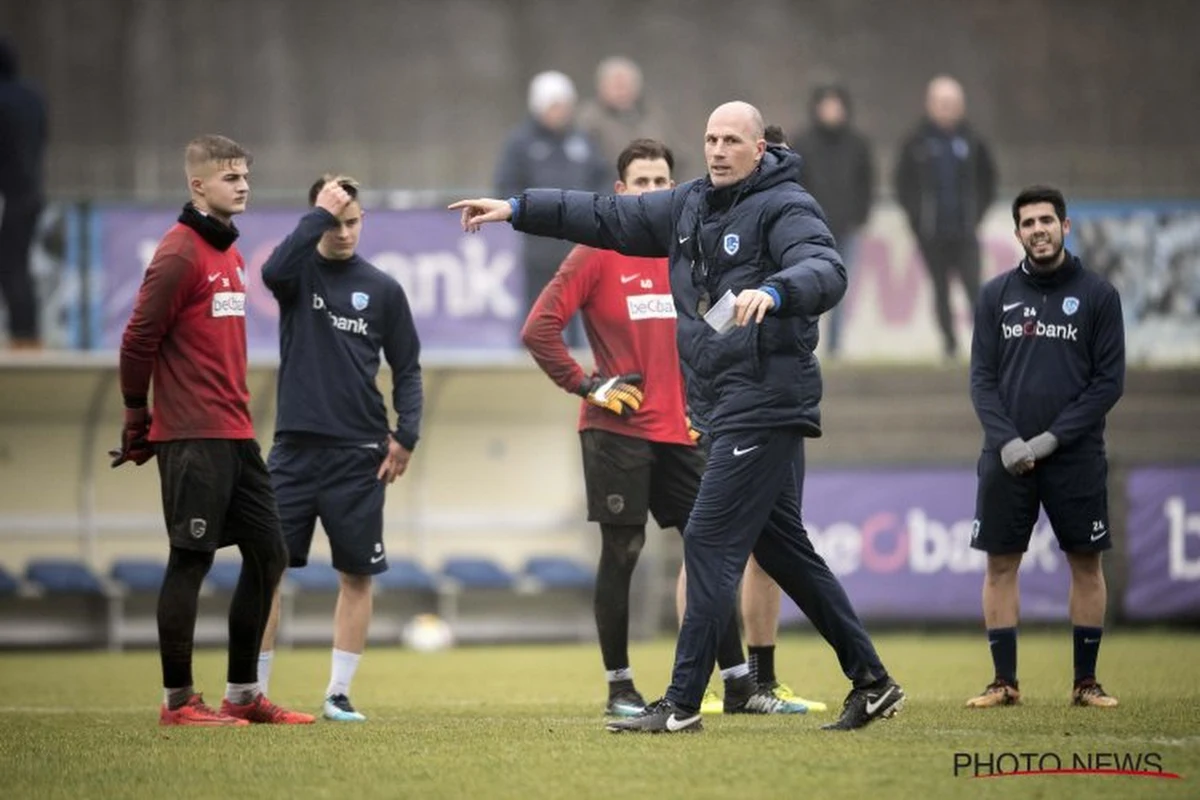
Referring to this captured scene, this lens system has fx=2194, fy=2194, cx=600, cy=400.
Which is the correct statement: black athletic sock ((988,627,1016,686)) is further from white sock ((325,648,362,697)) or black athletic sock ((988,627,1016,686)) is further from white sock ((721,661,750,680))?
white sock ((325,648,362,697))

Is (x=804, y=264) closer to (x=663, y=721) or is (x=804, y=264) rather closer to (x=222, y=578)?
(x=663, y=721)

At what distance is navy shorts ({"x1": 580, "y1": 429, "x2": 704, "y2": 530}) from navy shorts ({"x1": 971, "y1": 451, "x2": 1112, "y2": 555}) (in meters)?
1.42

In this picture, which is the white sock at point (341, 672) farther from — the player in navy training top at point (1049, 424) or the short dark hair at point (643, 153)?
the player in navy training top at point (1049, 424)

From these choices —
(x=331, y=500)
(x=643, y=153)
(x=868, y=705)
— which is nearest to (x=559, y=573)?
(x=331, y=500)

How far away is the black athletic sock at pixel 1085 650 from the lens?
1046cm

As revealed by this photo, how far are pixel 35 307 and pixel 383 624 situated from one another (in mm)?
3900

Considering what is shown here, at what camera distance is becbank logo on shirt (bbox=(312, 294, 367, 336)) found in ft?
34.1

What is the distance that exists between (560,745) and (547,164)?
10989 millimetres

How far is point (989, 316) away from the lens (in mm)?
10766

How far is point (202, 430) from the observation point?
948 centimetres

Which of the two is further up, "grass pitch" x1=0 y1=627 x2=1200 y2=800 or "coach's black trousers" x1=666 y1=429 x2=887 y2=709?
"coach's black trousers" x1=666 y1=429 x2=887 y2=709

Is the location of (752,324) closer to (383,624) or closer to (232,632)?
(232,632)

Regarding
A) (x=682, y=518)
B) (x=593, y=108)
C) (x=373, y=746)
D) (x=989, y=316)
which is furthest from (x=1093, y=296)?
(x=593, y=108)

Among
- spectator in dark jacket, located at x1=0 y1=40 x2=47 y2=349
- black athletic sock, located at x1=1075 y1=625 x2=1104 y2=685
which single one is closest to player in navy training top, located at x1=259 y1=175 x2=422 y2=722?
black athletic sock, located at x1=1075 y1=625 x2=1104 y2=685
